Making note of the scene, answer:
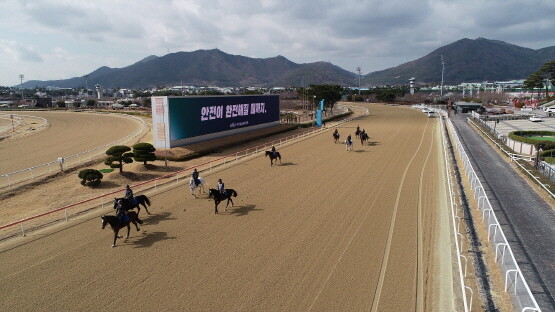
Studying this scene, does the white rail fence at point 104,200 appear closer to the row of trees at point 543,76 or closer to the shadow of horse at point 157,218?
the shadow of horse at point 157,218

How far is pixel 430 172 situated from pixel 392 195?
215 inches

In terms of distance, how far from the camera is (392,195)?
14.9 meters

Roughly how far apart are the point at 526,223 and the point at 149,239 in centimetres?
1213

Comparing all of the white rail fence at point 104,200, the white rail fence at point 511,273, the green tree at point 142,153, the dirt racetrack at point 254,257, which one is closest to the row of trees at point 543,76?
the white rail fence at point 104,200

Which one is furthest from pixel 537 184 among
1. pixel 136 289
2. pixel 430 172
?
pixel 136 289

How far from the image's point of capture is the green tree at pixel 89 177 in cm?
1705

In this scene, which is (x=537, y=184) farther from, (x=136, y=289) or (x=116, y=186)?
(x=116, y=186)

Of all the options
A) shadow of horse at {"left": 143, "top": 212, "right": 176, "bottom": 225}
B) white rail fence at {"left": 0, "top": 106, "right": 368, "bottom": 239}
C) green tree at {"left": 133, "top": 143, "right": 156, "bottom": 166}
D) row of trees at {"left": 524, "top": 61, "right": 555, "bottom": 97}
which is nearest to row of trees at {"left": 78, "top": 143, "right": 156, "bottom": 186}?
green tree at {"left": 133, "top": 143, "right": 156, "bottom": 166}

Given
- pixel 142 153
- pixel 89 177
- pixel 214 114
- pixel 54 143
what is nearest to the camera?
pixel 89 177

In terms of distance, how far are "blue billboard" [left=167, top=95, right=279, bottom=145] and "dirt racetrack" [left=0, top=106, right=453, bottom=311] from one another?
1034 centimetres

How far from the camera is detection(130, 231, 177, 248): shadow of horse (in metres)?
10.5

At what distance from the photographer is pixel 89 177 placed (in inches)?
672

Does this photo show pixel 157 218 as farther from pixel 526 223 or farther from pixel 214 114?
pixel 214 114

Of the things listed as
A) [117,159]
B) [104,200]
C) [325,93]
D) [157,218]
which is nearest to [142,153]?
[117,159]
